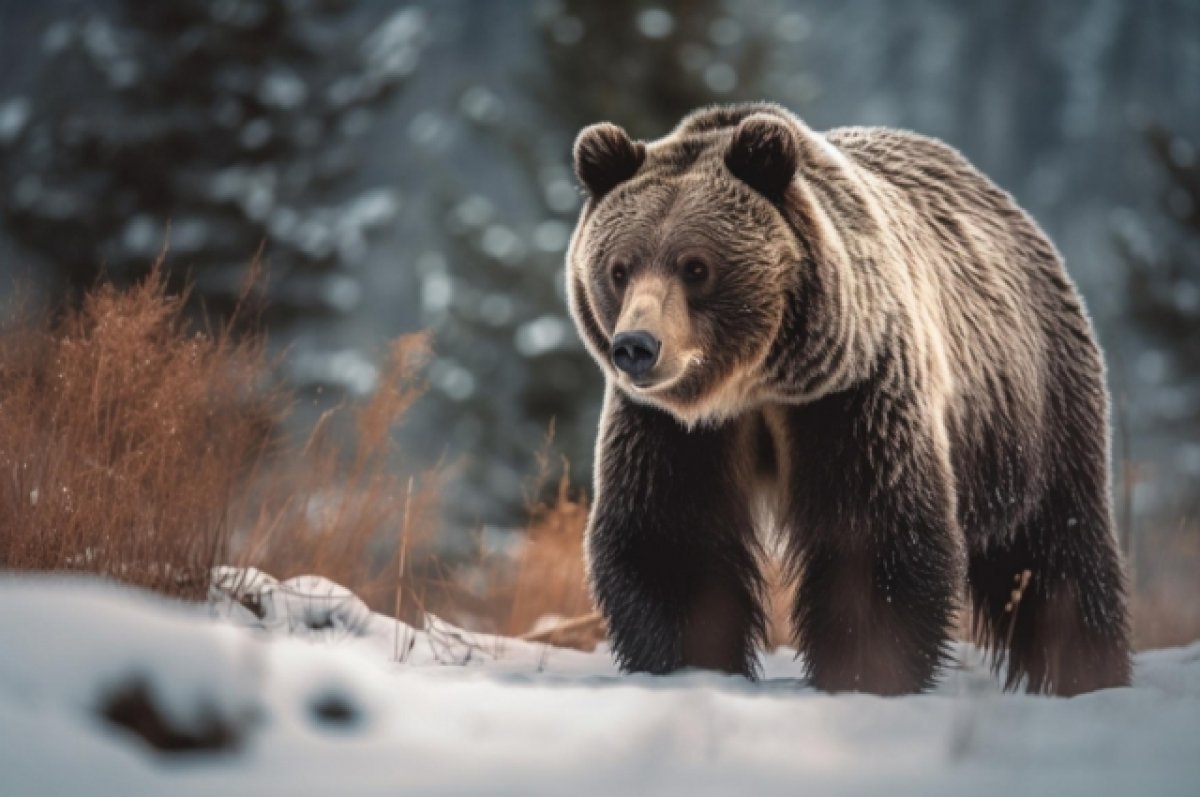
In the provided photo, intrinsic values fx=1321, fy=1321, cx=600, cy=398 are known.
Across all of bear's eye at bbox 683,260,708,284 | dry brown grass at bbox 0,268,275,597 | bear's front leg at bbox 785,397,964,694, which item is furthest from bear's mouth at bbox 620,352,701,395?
dry brown grass at bbox 0,268,275,597

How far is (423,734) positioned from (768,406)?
213 centimetres

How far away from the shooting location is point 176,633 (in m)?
2.23

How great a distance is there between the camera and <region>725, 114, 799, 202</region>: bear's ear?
405 centimetres

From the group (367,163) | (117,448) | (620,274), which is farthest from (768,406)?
(367,163)

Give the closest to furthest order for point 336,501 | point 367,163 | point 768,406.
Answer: point 768,406, point 336,501, point 367,163

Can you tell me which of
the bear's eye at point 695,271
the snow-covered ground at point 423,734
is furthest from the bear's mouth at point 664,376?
the snow-covered ground at point 423,734

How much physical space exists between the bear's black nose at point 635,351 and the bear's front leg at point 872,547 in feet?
2.09

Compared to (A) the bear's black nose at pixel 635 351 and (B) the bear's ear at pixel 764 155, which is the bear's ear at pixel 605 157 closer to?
(B) the bear's ear at pixel 764 155

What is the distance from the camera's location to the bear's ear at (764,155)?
159 inches

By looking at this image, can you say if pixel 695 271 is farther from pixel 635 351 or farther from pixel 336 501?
pixel 336 501

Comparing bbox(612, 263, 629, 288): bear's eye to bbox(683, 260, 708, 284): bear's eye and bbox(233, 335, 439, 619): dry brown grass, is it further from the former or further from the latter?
bbox(233, 335, 439, 619): dry brown grass

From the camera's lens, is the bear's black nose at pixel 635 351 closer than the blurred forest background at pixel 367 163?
Yes

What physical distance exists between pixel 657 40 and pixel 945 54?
43.8m

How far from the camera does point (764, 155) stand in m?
4.10
